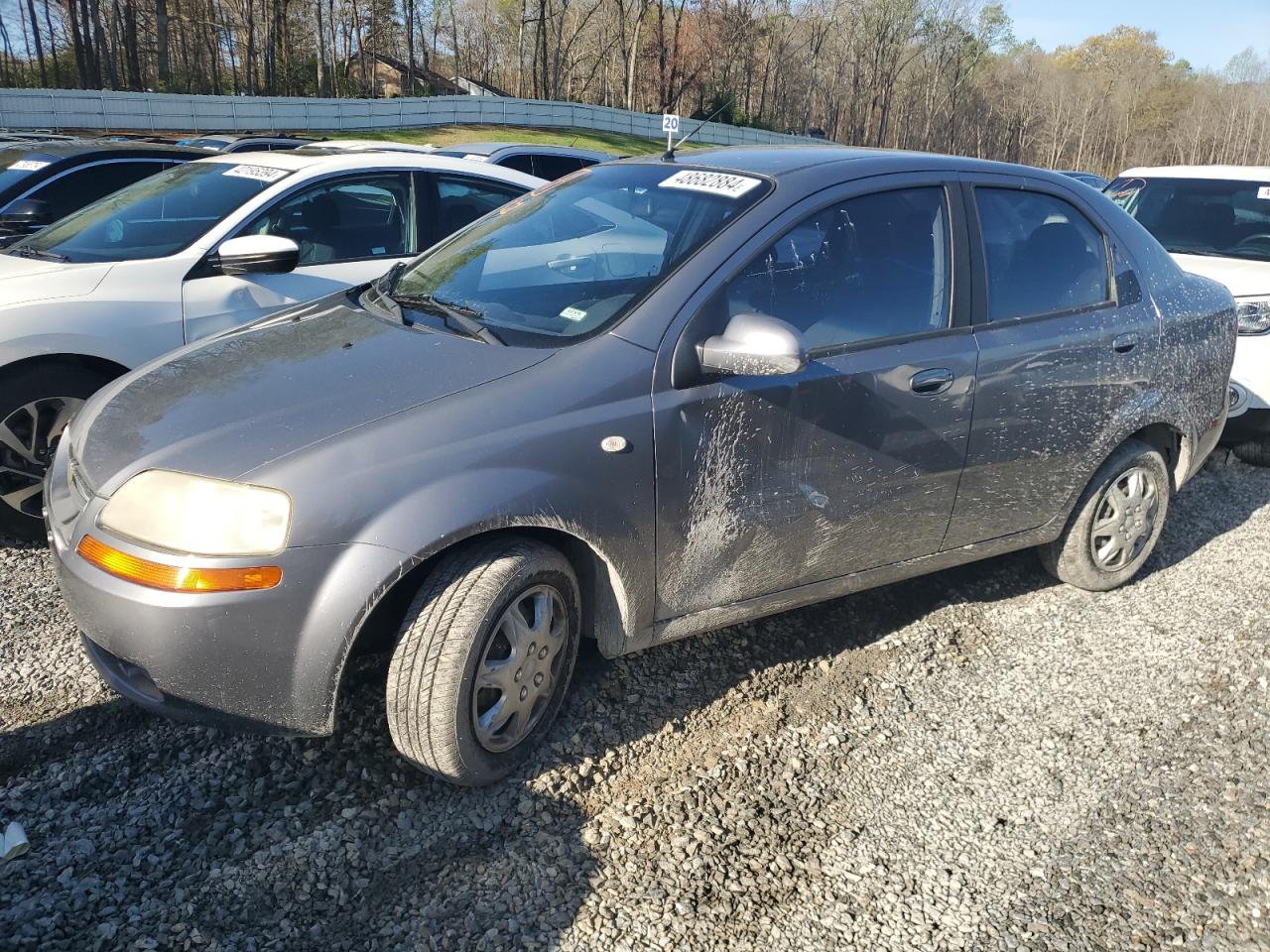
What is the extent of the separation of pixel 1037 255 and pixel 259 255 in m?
3.37

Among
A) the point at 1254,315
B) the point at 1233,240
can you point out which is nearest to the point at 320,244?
the point at 1254,315

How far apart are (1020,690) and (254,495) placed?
2.69m

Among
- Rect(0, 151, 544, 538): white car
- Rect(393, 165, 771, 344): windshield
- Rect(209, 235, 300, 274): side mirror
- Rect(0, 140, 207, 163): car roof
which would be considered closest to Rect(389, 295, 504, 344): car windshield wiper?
Rect(393, 165, 771, 344): windshield

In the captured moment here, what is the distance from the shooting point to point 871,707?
11.1ft

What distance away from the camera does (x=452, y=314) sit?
321 cm

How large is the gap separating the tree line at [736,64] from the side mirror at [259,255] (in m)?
30.1

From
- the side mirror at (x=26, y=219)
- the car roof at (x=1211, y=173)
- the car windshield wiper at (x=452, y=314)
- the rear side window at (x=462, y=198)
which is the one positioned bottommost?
the side mirror at (x=26, y=219)

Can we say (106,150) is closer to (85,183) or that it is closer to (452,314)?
(85,183)

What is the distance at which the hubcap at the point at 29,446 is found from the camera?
419cm

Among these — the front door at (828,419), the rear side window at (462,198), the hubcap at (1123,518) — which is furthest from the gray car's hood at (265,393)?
the hubcap at (1123,518)

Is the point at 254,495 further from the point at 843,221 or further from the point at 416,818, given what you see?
the point at 843,221

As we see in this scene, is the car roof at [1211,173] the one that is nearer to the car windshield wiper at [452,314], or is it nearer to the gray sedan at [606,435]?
the gray sedan at [606,435]

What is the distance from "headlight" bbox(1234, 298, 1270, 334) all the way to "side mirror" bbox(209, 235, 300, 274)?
557 centimetres

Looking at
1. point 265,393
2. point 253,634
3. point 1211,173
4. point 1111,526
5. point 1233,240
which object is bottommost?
point 1111,526
